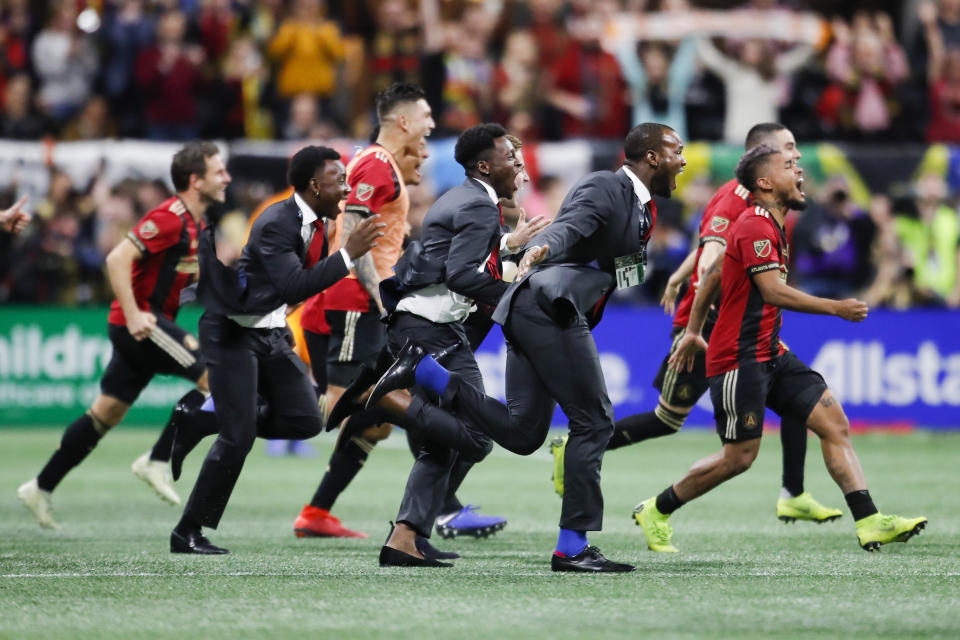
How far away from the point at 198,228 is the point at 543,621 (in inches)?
190

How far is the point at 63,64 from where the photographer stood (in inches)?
752

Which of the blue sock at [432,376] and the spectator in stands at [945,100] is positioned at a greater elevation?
the spectator in stands at [945,100]

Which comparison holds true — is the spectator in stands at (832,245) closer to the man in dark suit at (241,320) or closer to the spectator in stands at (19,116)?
the spectator in stands at (19,116)

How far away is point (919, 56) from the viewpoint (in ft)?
67.7

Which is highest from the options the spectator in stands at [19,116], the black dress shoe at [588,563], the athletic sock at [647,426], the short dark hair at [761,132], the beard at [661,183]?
the spectator in stands at [19,116]

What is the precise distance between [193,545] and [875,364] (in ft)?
35.8

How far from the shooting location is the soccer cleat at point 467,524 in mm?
9203

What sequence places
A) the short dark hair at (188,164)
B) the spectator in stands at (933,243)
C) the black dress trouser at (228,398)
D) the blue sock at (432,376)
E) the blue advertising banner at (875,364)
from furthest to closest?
the spectator in stands at (933,243) < the blue advertising banner at (875,364) < the short dark hair at (188,164) < the black dress trouser at (228,398) < the blue sock at (432,376)

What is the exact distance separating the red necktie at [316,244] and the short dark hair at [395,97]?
1.59m

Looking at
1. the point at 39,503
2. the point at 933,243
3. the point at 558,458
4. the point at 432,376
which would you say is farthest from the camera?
the point at 933,243

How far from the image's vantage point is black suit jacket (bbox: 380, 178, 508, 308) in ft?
24.0

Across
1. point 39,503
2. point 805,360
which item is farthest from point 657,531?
point 805,360

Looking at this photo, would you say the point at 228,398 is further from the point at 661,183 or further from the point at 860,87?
the point at 860,87

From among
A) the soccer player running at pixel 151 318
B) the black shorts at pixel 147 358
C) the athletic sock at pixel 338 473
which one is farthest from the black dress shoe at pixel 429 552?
the black shorts at pixel 147 358
